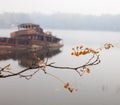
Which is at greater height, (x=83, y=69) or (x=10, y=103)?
(x=83, y=69)

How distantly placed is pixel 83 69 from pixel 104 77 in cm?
3411

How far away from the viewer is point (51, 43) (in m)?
70.6

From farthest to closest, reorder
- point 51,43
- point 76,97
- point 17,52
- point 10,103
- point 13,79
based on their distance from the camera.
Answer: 1. point 51,43
2. point 17,52
3. point 13,79
4. point 76,97
5. point 10,103

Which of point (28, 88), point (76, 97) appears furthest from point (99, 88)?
point (28, 88)

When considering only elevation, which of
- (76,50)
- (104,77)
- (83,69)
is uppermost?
(76,50)

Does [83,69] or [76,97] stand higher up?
[83,69]

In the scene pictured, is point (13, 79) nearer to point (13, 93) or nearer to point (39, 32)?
point (13, 93)

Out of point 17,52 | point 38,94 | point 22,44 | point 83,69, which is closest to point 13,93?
point 38,94

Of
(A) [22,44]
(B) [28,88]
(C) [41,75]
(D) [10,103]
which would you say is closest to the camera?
(D) [10,103]

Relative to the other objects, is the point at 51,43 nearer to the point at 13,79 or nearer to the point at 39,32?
the point at 39,32

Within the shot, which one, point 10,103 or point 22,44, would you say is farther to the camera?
point 22,44

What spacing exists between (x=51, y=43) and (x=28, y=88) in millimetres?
41914

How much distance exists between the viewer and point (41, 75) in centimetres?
3594

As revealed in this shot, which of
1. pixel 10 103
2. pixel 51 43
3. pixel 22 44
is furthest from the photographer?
pixel 51 43
